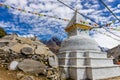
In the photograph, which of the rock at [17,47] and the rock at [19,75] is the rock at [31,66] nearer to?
the rock at [19,75]

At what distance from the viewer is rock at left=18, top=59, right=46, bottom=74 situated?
993 centimetres

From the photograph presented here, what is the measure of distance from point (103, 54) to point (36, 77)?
12235mm

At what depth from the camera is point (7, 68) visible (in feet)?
32.4

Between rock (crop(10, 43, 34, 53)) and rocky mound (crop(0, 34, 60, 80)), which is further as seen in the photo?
rock (crop(10, 43, 34, 53))

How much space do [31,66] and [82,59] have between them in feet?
31.1

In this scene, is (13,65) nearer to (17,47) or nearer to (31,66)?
(31,66)

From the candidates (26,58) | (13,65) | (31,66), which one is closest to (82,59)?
(26,58)

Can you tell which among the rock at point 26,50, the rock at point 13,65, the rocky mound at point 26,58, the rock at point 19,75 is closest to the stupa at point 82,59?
the rocky mound at point 26,58

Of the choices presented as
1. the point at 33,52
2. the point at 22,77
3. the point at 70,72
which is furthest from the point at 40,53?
the point at 70,72

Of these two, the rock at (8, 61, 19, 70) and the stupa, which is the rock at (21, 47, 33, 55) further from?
the stupa

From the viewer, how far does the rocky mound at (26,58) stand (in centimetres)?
1004

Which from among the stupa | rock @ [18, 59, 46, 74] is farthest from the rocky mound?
the stupa

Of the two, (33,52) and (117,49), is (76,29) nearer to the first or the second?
(33,52)

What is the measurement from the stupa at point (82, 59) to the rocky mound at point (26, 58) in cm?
663
